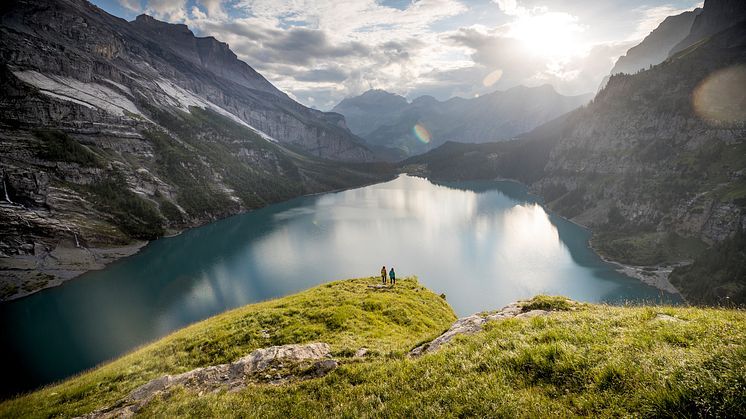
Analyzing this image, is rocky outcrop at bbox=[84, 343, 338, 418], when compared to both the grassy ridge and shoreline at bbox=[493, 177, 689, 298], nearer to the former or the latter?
the grassy ridge

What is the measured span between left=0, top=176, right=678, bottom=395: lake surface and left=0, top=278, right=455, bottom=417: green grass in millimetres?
53647

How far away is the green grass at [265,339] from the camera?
1614cm

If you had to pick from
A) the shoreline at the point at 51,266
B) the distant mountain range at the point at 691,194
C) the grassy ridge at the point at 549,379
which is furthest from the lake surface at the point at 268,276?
the grassy ridge at the point at 549,379

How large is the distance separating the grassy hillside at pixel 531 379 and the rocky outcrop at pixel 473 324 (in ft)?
1.80

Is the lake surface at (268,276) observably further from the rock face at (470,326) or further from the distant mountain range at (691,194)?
the rock face at (470,326)

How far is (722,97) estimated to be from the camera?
173250mm

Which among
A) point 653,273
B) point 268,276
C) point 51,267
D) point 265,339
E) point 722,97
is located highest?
point 722,97

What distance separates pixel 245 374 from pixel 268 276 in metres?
95.1

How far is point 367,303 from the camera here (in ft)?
84.4

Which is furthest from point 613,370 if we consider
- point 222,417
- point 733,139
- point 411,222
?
point 733,139

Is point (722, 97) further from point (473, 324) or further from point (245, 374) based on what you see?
point (245, 374)

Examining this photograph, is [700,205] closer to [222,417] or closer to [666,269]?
[666,269]

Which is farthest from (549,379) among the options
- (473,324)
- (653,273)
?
(653,273)

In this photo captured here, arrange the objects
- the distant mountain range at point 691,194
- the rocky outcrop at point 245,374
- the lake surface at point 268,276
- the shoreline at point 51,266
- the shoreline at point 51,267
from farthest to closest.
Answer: the distant mountain range at point 691,194 → the shoreline at point 51,267 → the shoreline at point 51,266 → the lake surface at point 268,276 → the rocky outcrop at point 245,374
